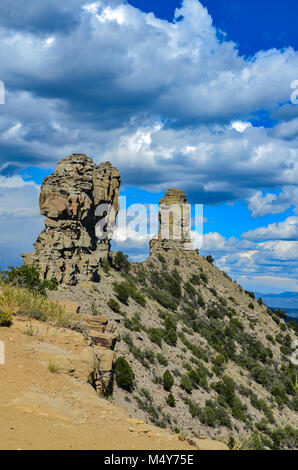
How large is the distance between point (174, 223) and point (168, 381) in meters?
48.8

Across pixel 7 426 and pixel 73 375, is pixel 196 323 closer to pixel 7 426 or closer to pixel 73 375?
pixel 73 375

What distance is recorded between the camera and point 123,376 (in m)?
27.7

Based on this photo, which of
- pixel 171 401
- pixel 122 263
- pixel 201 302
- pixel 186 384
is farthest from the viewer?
pixel 201 302

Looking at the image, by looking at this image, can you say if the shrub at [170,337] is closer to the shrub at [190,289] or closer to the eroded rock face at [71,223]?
the eroded rock face at [71,223]

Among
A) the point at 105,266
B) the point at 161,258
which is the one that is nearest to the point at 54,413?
the point at 105,266

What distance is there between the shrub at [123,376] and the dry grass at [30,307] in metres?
15.7

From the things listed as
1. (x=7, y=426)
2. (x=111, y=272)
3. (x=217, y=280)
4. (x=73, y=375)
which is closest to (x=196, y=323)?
(x=111, y=272)

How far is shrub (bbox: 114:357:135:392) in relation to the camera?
27.7m

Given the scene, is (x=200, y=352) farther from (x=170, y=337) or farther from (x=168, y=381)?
(x=168, y=381)

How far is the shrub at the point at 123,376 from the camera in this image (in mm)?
27703

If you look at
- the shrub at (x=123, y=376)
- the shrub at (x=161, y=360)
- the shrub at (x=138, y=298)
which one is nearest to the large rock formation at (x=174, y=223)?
the shrub at (x=138, y=298)

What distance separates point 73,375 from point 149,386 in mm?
22884

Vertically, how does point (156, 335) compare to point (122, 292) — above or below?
Result: below

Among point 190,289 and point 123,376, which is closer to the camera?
point 123,376
